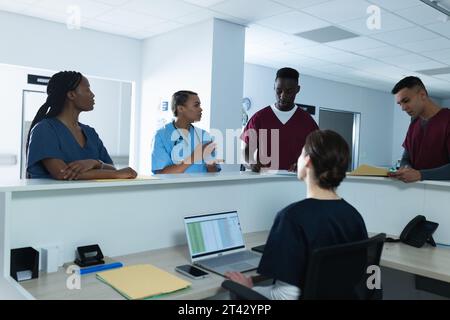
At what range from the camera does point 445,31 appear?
15.3 feet

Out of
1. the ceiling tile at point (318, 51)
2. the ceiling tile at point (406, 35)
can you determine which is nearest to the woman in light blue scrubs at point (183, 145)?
the ceiling tile at point (406, 35)

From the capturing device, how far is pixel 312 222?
1.34 metres

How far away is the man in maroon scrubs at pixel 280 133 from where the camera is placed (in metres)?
2.72

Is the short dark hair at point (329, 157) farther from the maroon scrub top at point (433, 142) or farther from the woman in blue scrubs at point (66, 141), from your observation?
the maroon scrub top at point (433, 142)

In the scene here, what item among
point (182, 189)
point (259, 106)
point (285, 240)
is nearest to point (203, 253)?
point (182, 189)

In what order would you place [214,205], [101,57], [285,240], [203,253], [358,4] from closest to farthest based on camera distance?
1. [285,240]
2. [203,253]
3. [214,205]
4. [358,4]
5. [101,57]

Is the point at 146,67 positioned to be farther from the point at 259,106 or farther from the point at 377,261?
A: the point at 377,261

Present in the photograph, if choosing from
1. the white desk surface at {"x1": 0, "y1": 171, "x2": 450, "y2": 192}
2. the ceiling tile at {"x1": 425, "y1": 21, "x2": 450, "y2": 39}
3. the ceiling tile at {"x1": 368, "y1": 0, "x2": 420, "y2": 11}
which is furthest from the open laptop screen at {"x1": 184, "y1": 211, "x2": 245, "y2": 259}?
the ceiling tile at {"x1": 425, "y1": 21, "x2": 450, "y2": 39}

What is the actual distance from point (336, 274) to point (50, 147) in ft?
4.27

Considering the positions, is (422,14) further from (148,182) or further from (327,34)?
(148,182)

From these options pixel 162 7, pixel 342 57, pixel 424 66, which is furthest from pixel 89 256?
pixel 424 66
